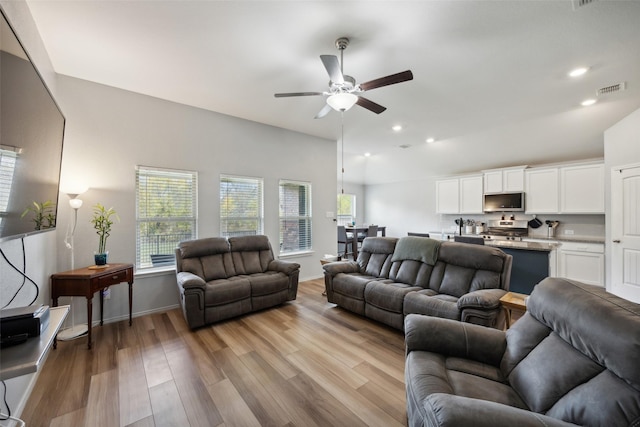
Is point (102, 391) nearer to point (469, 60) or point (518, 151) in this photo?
point (469, 60)

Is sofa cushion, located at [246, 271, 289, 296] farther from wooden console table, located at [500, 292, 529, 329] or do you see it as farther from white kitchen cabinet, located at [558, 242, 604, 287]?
white kitchen cabinet, located at [558, 242, 604, 287]

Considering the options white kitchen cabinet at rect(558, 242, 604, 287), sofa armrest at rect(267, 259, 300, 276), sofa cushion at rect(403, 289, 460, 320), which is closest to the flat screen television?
sofa armrest at rect(267, 259, 300, 276)

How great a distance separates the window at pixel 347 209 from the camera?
29.3 ft

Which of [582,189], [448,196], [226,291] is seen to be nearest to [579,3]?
[226,291]

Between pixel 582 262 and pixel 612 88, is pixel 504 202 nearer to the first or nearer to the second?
pixel 582 262

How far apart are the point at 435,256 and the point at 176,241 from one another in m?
3.69

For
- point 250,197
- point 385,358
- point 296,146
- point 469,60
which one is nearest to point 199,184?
point 250,197

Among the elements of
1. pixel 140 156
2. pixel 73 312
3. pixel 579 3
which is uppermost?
pixel 579 3

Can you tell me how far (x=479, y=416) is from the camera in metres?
0.96

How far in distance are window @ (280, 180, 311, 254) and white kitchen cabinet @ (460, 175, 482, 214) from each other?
408 cm

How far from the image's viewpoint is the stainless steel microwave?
5501 millimetres

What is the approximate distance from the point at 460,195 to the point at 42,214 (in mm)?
7320

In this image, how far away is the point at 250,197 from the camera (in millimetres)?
4512

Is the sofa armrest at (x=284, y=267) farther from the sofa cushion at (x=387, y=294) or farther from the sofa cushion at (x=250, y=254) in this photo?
the sofa cushion at (x=387, y=294)
